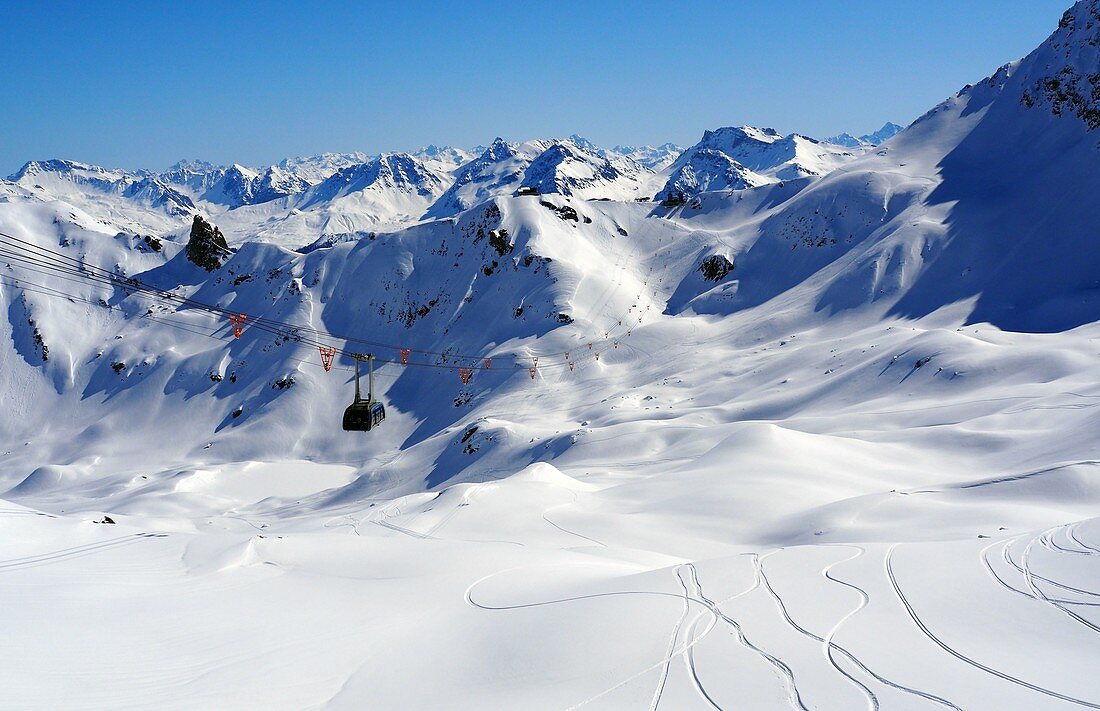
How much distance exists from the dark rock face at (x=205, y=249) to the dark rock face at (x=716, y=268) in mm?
104195

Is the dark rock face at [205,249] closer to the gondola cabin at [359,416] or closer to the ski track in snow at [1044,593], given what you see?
the gondola cabin at [359,416]

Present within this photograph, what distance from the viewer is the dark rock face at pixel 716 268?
103 m

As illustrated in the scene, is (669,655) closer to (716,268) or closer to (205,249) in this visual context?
(716,268)

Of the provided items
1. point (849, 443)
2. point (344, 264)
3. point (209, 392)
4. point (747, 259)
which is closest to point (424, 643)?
point (849, 443)

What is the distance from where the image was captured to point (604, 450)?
52.9 m

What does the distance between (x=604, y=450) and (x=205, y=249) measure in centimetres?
12394

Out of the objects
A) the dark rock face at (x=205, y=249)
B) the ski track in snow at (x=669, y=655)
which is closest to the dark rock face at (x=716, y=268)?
the ski track in snow at (x=669, y=655)

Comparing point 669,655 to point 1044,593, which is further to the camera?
point 1044,593

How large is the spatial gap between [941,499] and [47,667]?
29891 mm

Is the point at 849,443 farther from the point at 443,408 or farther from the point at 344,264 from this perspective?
the point at 344,264

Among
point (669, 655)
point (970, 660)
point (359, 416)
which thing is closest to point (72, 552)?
point (359, 416)

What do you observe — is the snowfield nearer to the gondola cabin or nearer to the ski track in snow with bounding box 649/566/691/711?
the ski track in snow with bounding box 649/566/691/711

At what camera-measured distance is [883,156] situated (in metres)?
120

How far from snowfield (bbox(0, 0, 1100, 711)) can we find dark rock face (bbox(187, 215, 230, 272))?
2.86 metres
